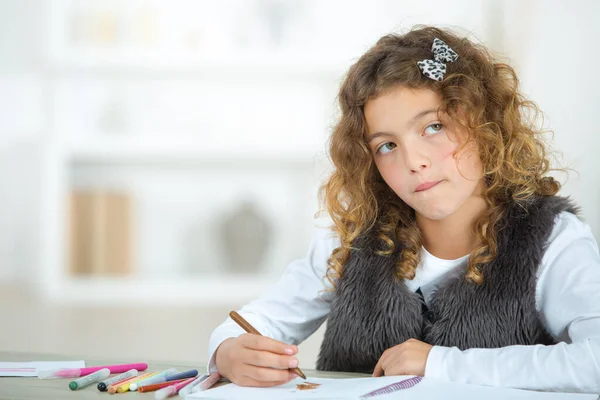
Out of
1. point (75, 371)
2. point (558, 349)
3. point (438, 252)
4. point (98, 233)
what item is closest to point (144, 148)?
point (98, 233)

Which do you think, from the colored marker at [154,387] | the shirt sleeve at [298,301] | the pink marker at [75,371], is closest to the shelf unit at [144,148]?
the shirt sleeve at [298,301]

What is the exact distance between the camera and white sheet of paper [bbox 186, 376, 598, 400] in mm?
881

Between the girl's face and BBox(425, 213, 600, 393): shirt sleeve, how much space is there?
17 centimetres

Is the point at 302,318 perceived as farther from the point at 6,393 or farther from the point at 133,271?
the point at 133,271

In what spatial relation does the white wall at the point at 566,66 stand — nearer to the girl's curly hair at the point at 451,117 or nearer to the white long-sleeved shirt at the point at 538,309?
the girl's curly hair at the point at 451,117

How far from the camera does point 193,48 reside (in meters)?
4.11

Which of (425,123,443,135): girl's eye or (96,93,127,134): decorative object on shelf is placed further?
(96,93,127,134): decorative object on shelf

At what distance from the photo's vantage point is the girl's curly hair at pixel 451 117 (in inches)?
47.7

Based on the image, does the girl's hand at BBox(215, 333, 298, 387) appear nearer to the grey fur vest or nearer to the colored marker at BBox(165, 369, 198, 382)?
the colored marker at BBox(165, 369, 198, 382)

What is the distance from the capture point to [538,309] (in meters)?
1.13

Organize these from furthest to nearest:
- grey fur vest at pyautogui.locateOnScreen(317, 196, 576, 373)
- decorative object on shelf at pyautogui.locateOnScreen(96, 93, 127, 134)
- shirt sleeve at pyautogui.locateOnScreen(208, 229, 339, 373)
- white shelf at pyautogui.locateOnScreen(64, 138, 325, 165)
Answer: decorative object on shelf at pyautogui.locateOnScreen(96, 93, 127, 134), white shelf at pyautogui.locateOnScreen(64, 138, 325, 165), shirt sleeve at pyautogui.locateOnScreen(208, 229, 339, 373), grey fur vest at pyautogui.locateOnScreen(317, 196, 576, 373)

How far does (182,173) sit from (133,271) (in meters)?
0.60

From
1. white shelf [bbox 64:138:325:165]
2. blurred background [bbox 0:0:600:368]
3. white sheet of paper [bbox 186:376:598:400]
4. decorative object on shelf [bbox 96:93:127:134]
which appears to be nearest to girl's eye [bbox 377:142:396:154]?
white sheet of paper [bbox 186:376:598:400]

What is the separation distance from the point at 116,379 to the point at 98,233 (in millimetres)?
3237
